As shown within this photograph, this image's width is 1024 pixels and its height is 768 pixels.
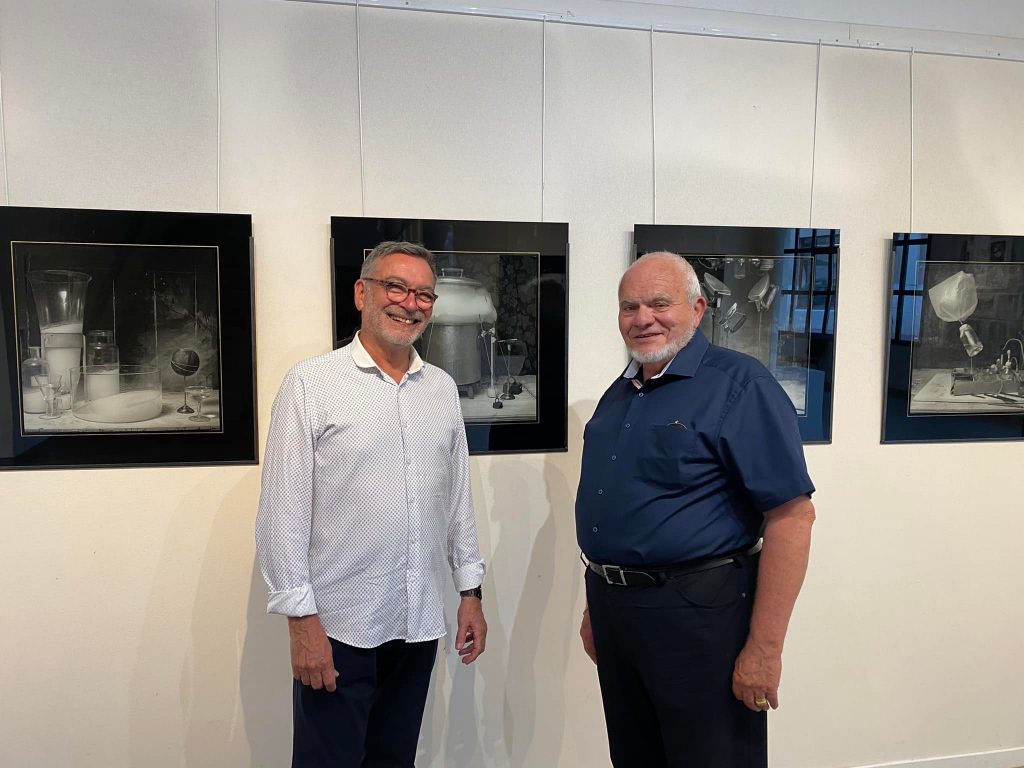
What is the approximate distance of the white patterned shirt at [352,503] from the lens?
1.44 meters

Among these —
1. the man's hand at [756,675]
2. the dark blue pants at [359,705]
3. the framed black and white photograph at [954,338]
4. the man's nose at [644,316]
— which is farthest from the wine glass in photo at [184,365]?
the framed black and white photograph at [954,338]

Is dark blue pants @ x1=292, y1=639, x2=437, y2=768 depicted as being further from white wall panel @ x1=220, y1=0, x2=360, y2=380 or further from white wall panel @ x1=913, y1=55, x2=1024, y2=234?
white wall panel @ x1=913, y1=55, x2=1024, y2=234

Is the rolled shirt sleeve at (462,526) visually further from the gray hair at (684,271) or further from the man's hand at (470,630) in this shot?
the gray hair at (684,271)

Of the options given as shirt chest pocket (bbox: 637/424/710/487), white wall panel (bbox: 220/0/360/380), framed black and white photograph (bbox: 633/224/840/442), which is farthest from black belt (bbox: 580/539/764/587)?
white wall panel (bbox: 220/0/360/380)

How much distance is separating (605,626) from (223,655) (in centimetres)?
120

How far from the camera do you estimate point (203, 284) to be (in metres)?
1.88

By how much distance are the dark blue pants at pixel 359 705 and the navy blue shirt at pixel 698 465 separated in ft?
1.82

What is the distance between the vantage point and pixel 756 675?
4.53ft

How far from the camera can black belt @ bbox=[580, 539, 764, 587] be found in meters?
1.41

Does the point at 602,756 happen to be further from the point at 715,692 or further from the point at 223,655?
the point at 223,655

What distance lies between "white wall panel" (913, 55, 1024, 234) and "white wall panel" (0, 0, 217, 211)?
7.52 feet

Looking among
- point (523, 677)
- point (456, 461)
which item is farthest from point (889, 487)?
point (456, 461)

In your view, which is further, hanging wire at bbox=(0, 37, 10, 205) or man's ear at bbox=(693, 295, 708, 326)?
hanging wire at bbox=(0, 37, 10, 205)

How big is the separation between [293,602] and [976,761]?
2.50 m
